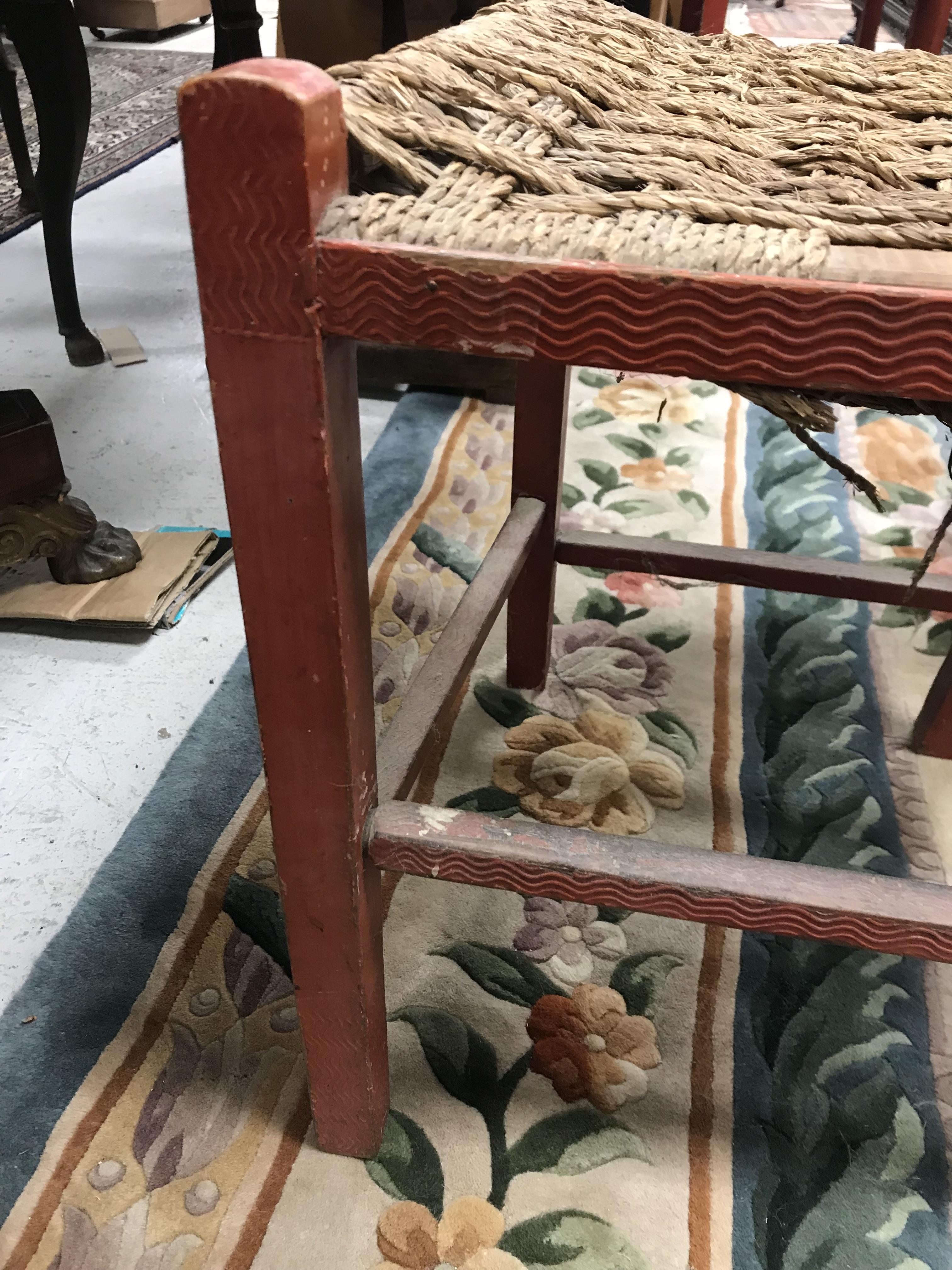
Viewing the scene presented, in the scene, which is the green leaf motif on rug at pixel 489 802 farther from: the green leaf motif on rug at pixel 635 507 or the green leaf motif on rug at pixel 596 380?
the green leaf motif on rug at pixel 596 380

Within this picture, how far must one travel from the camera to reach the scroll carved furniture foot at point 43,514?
1.03 meters

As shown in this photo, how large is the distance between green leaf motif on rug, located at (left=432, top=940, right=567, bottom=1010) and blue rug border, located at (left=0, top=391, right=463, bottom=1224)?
222 millimetres

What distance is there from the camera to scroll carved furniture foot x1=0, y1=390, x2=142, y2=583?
40.7 inches

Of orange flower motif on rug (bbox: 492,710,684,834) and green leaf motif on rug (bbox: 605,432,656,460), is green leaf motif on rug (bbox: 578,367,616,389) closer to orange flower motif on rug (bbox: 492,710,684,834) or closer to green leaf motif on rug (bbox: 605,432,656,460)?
green leaf motif on rug (bbox: 605,432,656,460)

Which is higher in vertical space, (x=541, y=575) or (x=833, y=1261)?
(x=541, y=575)

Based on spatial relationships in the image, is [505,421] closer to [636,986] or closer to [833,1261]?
[636,986]

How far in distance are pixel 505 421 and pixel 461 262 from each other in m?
1.16

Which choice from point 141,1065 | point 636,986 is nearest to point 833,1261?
point 636,986

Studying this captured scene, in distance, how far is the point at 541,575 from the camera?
0.95m

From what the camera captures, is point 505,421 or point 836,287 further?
point 505,421

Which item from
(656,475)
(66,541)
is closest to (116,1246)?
(66,541)

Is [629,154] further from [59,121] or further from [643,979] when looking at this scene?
[59,121]

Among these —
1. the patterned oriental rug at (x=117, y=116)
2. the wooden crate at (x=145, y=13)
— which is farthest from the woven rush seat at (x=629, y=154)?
the wooden crate at (x=145, y=13)

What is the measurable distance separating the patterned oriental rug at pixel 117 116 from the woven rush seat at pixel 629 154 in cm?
202
